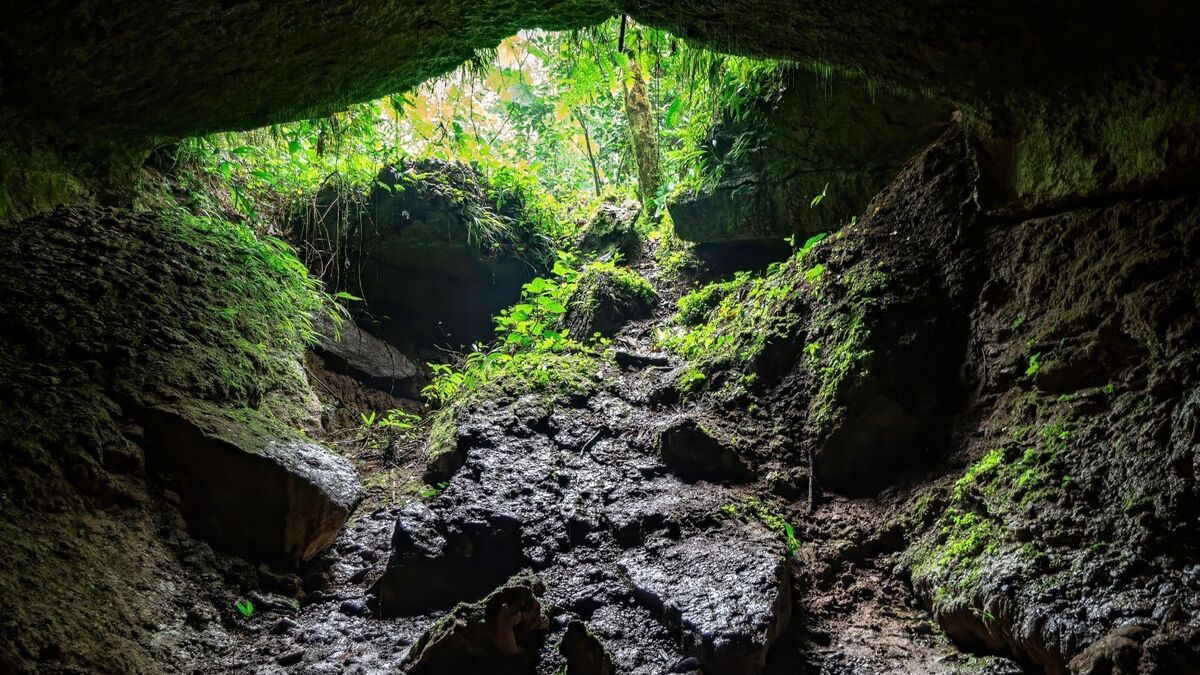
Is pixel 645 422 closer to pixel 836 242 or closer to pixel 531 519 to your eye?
pixel 531 519

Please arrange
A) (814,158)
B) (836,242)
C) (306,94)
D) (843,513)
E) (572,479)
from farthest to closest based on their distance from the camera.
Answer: (814,158) → (836,242) → (572,479) → (306,94) → (843,513)

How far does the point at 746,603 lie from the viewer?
10.1 feet

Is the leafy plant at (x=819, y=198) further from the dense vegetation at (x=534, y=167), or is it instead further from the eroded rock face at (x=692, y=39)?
the eroded rock face at (x=692, y=39)

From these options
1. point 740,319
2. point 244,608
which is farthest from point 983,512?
point 244,608

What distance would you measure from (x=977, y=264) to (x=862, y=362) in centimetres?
89

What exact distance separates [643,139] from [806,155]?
412 cm

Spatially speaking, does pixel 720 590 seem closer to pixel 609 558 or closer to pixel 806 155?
pixel 609 558

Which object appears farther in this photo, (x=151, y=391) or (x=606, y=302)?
(x=606, y=302)

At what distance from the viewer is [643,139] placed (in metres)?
9.38

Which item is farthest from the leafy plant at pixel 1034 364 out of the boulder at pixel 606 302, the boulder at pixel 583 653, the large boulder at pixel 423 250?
the large boulder at pixel 423 250

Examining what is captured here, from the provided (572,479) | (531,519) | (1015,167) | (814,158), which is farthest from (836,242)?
(531,519)

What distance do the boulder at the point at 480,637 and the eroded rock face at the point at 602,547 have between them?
25 centimetres

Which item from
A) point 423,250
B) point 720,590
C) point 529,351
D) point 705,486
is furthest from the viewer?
point 423,250

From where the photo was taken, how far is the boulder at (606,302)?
6.95 meters
